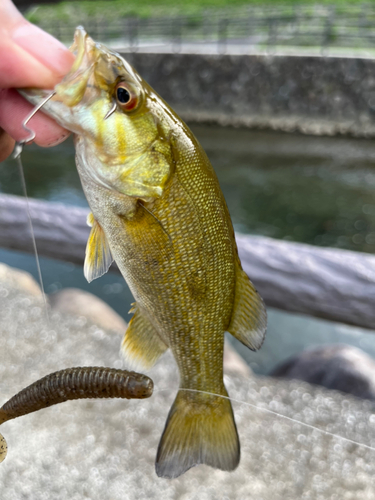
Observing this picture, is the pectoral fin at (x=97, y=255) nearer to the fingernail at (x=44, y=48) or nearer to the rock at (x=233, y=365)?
the fingernail at (x=44, y=48)

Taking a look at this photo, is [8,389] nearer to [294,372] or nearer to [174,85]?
[294,372]

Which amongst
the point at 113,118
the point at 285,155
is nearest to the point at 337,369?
the point at 113,118

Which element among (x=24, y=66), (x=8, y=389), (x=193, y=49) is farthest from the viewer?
(x=193, y=49)

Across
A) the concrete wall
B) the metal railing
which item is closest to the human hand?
the concrete wall

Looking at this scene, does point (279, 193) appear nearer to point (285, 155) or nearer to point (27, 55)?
point (285, 155)

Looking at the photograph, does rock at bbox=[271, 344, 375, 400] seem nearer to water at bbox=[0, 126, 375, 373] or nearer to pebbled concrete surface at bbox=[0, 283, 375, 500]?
pebbled concrete surface at bbox=[0, 283, 375, 500]

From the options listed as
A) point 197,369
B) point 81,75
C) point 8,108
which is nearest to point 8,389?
point 197,369
